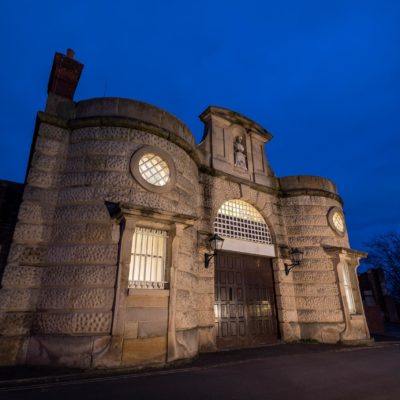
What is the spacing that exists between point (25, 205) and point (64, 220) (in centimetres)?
100

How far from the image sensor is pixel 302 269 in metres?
11.1

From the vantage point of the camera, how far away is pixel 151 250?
7070mm

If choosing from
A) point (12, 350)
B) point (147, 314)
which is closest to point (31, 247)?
point (12, 350)

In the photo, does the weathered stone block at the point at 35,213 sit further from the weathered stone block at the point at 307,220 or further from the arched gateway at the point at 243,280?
the weathered stone block at the point at 307,220

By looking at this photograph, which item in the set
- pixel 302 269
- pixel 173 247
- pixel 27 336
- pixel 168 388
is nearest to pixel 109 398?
pixel 168 388

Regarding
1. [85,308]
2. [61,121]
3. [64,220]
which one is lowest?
[85,308]

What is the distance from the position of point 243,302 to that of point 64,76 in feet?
31.5

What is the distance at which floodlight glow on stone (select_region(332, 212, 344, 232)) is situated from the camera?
1207 cm

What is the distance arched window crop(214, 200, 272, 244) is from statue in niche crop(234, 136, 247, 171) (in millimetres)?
1682

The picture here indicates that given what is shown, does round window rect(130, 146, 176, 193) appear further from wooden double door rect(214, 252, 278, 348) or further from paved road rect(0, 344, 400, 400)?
paved road rect(0, 344, 400, 400)

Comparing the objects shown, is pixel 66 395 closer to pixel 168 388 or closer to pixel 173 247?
pixel 168 388

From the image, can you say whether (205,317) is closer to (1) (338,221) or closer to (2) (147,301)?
(2) (147,301)

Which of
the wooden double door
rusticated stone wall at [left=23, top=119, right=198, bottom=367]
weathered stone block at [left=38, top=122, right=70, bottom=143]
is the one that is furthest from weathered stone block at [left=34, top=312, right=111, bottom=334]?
weathered stone block at [left=38, top=122, right=70, bottom=143]

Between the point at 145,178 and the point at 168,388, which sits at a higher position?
the point at 145,178
